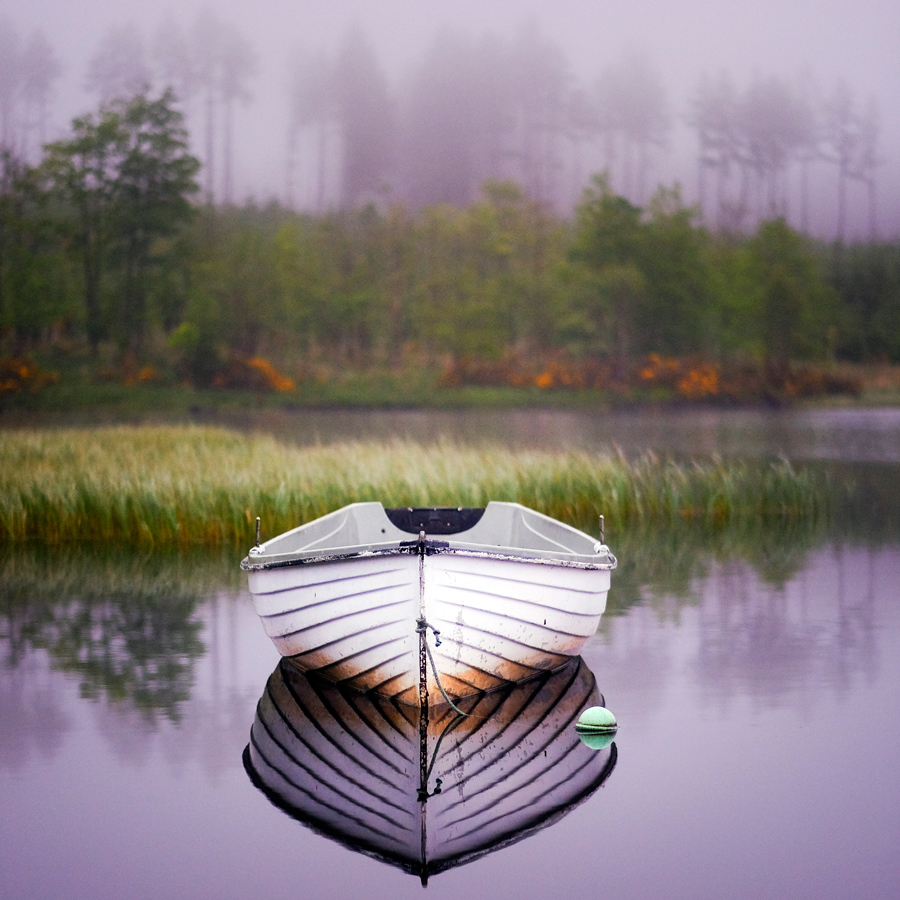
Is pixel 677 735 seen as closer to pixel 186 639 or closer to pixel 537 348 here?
pixel 186 639

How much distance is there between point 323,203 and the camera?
2173 inches

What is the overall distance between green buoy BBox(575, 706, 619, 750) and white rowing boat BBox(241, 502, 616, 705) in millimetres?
424

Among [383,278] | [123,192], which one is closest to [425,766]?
[123,192]

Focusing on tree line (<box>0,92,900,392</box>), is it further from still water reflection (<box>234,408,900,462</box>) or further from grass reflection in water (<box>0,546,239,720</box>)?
grass reflection in water (<box>0,546,239,720</box>)

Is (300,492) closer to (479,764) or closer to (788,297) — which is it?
(479,764)

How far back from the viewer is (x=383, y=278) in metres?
49.1

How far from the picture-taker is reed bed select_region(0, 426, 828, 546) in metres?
10.7

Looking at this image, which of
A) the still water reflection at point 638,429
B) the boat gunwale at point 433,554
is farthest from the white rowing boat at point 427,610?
the still water reflection at point 638,429

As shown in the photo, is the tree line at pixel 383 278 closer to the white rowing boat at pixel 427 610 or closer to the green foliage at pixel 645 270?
the green foliage at pixel 645 270

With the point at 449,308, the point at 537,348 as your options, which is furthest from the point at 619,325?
the point at 449,308

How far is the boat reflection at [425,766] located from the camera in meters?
4.10

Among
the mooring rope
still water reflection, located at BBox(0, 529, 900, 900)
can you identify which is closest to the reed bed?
still water reflection, located at BBox(0, 529, 900, 900)

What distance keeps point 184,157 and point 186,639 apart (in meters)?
40.9

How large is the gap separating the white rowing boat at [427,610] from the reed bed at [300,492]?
15.5 feet
